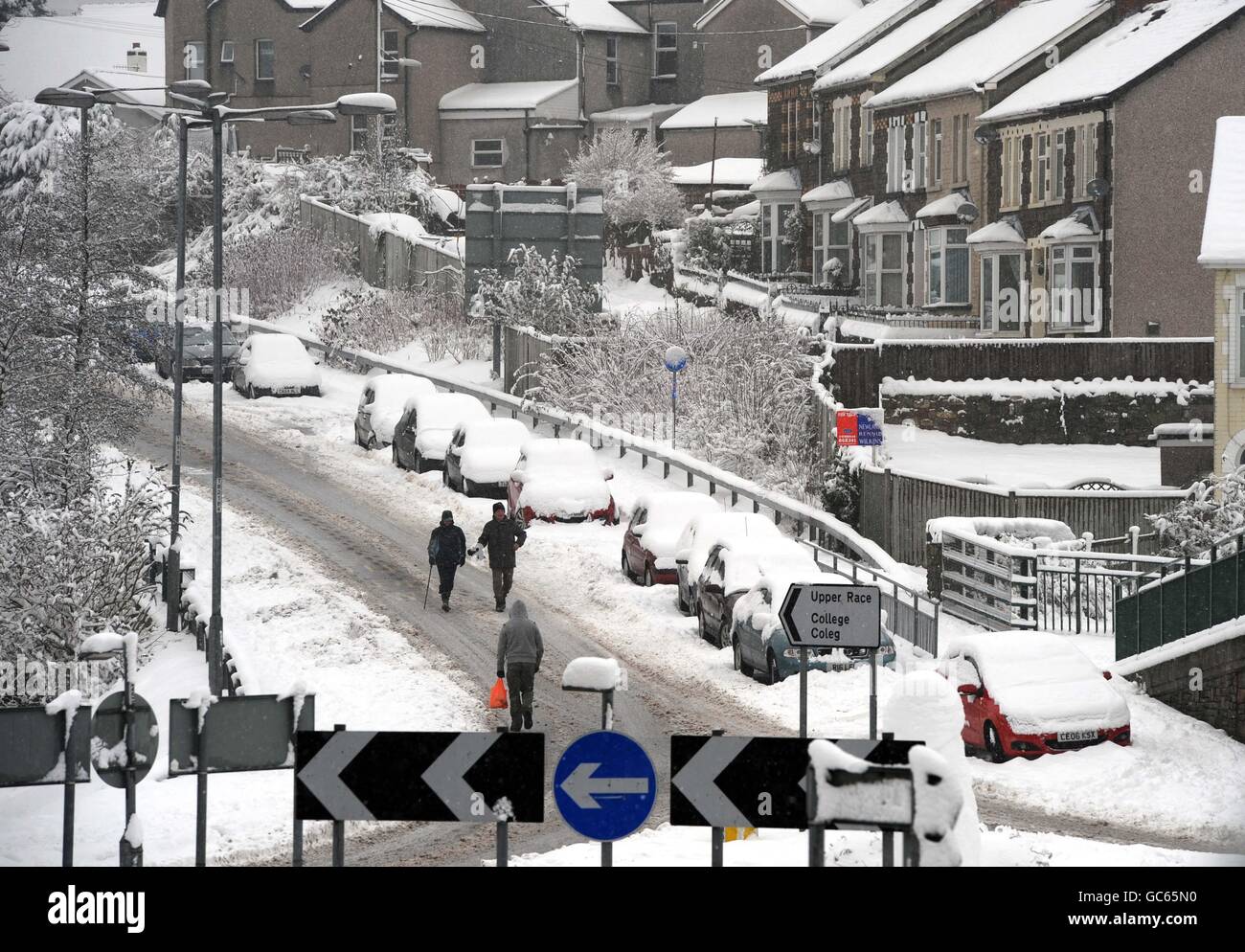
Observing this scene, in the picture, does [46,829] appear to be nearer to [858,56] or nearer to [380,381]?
[380,381]

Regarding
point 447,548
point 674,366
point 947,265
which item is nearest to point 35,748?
point 447,548

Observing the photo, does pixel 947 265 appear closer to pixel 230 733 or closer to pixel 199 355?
pixel 199 355

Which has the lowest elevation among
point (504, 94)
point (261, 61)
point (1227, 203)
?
point (1227, 203)

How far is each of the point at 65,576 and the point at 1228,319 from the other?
19.1m

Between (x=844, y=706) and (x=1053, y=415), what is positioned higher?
(x=1053, y=415)

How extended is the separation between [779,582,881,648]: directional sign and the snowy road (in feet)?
10.7

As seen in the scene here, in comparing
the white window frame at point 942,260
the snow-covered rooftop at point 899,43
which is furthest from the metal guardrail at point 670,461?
the snow-covered rooftop at point 899,43

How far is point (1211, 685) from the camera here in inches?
Result: 879

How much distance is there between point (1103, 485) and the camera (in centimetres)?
3359

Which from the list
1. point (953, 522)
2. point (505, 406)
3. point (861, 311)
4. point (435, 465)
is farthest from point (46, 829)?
point (861, 311)

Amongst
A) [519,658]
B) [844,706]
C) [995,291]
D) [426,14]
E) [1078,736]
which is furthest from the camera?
[426,14]

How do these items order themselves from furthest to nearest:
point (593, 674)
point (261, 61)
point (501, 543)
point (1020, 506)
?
point (261, 61) → point (1020, 506) → point (501, 543) → point (593, 674)

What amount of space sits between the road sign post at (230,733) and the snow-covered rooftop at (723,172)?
186 ft
